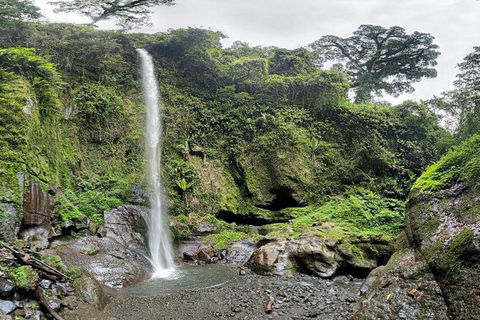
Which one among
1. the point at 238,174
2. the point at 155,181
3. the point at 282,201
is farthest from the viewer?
the point at 238,174

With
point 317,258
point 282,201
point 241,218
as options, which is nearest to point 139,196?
point 241,218

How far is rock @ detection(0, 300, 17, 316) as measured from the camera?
171 inches

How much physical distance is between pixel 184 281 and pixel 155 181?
24.7 feet

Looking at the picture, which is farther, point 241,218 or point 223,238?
point 241,218

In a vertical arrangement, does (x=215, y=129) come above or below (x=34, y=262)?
above

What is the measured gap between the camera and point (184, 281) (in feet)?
27.8

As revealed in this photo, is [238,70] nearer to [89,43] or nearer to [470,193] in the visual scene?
[89,43]

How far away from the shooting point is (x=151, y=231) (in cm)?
1177

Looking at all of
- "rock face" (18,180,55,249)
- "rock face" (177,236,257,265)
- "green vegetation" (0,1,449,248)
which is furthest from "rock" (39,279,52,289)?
"rock face" (177,236,257,265)

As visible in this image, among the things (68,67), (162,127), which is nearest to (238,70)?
(162,127)

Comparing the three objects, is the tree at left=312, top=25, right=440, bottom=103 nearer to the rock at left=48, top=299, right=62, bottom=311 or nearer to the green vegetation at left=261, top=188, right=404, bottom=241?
the green vegetation at left=261, top=188, right=404, bottom=241

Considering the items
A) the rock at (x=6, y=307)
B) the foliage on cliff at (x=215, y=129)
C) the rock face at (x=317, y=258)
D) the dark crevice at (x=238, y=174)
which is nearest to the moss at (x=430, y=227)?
the rock face at (x=317, y=258)

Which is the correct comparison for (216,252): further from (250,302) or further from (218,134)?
(218,134)

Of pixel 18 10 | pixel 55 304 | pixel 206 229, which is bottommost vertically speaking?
pixel 206 229
